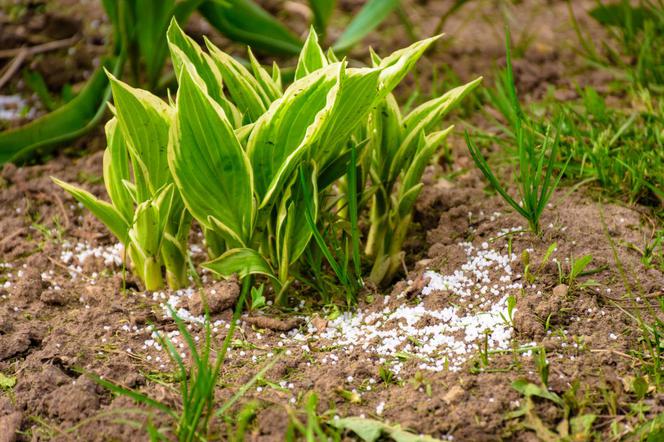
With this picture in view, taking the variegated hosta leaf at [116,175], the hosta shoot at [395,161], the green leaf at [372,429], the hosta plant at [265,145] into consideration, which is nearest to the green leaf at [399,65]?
the hosta plant at [265,145]

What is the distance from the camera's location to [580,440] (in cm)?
167

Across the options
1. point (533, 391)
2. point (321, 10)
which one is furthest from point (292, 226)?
point (321, 10)

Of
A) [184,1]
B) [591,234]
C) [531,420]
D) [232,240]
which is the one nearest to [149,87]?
[184,1]

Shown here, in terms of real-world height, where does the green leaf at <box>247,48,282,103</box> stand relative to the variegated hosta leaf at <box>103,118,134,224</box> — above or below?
above

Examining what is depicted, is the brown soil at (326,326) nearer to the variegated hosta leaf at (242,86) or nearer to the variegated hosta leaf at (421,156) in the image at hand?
the variegated hosta leaf at (421,156)

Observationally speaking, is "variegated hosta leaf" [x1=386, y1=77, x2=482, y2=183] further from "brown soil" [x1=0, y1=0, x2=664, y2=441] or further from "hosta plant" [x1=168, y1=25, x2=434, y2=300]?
"brown soil" [x1=0, y1=0, x2=664, y2=441]

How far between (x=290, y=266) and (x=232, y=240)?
0.58 ft

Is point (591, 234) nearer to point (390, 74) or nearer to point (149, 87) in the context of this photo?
point (390, 74)

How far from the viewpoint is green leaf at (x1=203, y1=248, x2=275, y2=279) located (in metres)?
2.17

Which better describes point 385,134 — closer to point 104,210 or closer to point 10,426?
point 104,210

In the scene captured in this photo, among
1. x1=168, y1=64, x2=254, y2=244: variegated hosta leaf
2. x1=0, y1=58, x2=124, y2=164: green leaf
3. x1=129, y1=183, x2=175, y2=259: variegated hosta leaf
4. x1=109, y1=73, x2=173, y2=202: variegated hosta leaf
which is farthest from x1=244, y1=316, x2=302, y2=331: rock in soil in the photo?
x1=0, y1=58, x2=124, y2=164: green leaf

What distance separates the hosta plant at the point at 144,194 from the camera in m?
2.15

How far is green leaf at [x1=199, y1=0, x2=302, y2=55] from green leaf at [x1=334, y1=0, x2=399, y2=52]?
181 millimetres

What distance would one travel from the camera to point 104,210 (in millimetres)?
2297
